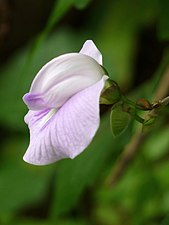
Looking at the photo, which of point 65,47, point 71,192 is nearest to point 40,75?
point 71,192

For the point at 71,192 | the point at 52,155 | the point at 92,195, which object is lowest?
the point at 92,195

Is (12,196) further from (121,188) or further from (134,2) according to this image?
(134,2)

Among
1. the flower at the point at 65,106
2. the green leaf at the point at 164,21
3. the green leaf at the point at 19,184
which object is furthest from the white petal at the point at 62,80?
the green leaf at the point at 19,184

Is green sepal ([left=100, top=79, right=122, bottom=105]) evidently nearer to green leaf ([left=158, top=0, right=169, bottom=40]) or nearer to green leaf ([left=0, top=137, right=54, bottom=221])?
green leaf ([left=158, top=0, right=169, bottom=40])

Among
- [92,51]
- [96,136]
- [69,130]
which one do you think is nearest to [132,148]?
[96,136]

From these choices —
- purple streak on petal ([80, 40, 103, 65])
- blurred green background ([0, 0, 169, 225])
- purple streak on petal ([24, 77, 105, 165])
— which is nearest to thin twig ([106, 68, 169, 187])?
blurred green background ([0, 0, 169, 225])

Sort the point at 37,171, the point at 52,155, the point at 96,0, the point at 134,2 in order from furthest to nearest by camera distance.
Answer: the point at 96,0 → the point at 134,2 → the point at 37,171 → the point at 52,155
